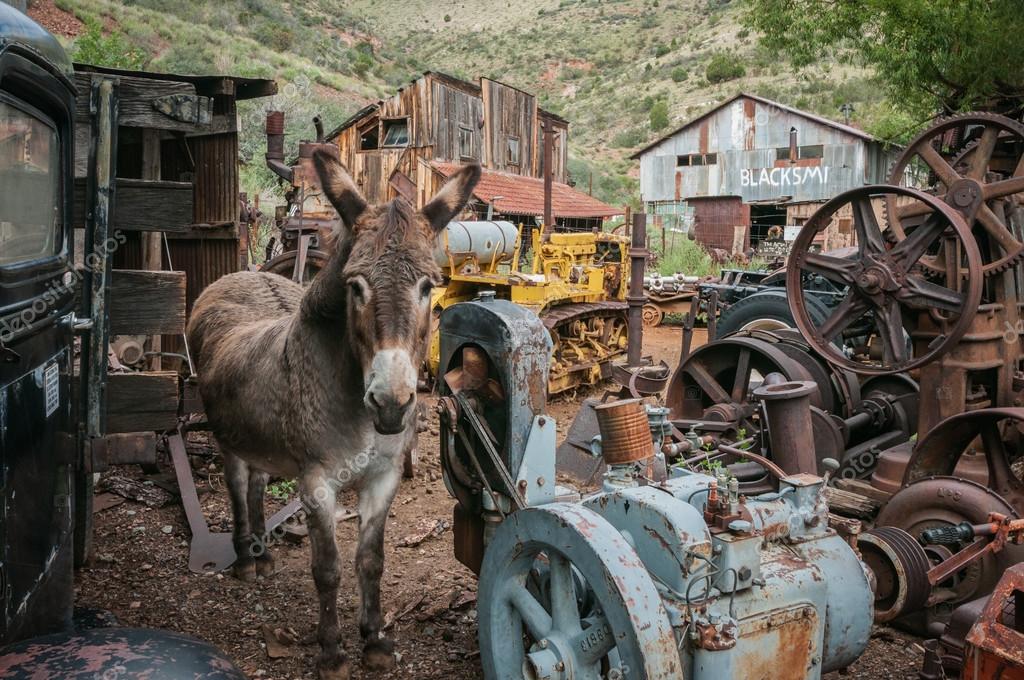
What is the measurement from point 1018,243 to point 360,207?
13.2 feet

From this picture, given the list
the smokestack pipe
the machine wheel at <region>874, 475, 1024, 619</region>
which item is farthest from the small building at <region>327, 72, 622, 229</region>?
the machine wheel at <region>874, 475, 1024, 619</region>

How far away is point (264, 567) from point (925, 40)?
13.7m

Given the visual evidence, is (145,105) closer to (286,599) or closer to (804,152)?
(286,599)

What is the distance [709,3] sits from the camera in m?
70.7

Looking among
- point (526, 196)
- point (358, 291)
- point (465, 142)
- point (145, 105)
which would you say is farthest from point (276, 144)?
point (465, 142)

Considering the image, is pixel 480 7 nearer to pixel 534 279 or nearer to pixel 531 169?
pixel 531 169

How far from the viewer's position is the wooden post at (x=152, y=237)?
Answer: 5570mm

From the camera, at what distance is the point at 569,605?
284 cm

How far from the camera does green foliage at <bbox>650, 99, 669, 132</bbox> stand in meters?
52.2

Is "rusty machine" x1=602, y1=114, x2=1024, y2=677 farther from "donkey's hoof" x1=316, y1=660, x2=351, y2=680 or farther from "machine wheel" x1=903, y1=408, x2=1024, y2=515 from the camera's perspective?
"donkey's hoof" x1=316, y1=660, x2=351, y2=680

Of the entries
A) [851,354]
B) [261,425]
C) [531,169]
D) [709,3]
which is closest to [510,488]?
[261,425]

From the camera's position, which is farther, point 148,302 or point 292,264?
point 292,264

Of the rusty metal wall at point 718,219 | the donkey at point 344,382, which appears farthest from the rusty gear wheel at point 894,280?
the rusty metal wall at point 718,219

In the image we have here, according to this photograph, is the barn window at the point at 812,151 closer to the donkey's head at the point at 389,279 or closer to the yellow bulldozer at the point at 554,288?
the yellow bulldozer at the point at 554,288
